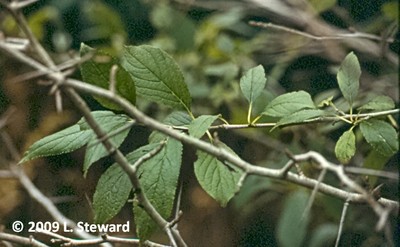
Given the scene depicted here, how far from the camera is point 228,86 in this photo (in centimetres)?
146

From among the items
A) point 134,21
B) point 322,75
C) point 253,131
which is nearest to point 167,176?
point 253,131

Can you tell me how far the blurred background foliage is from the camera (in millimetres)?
1284

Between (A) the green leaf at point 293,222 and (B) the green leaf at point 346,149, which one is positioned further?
(A) the green leaf at point 293,222

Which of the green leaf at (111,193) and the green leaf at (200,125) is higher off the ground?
the green leaf at (200,125)

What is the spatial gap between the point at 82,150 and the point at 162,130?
1.10 metres

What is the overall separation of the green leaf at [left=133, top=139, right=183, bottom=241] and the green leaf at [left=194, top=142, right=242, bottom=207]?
0.07 feet

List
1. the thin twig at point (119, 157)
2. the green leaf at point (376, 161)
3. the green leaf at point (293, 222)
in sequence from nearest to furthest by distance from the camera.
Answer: the thin twig at point (119, 157) → the green leaf at point (376, 161) → the green leaf at point (293, 222)

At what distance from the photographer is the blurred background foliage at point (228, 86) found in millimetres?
1284

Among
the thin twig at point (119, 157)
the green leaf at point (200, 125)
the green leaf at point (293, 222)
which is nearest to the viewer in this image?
the thin twig at point (119, 157)

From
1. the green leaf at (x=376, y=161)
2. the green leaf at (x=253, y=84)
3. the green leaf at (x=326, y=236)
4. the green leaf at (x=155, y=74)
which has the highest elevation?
the green leaf at (x=155, y=74)

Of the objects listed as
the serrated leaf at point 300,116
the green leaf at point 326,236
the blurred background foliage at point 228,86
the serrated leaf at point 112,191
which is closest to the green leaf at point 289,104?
the serrated leaf at point 300,116

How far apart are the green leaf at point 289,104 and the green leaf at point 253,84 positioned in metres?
0.02

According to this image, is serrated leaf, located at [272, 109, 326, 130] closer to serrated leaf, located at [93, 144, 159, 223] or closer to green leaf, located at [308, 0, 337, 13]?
serrated leaf, located at [93, 144, 159, 223]

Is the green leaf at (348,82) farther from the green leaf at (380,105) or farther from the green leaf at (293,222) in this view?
the green leaf at (293,222)
